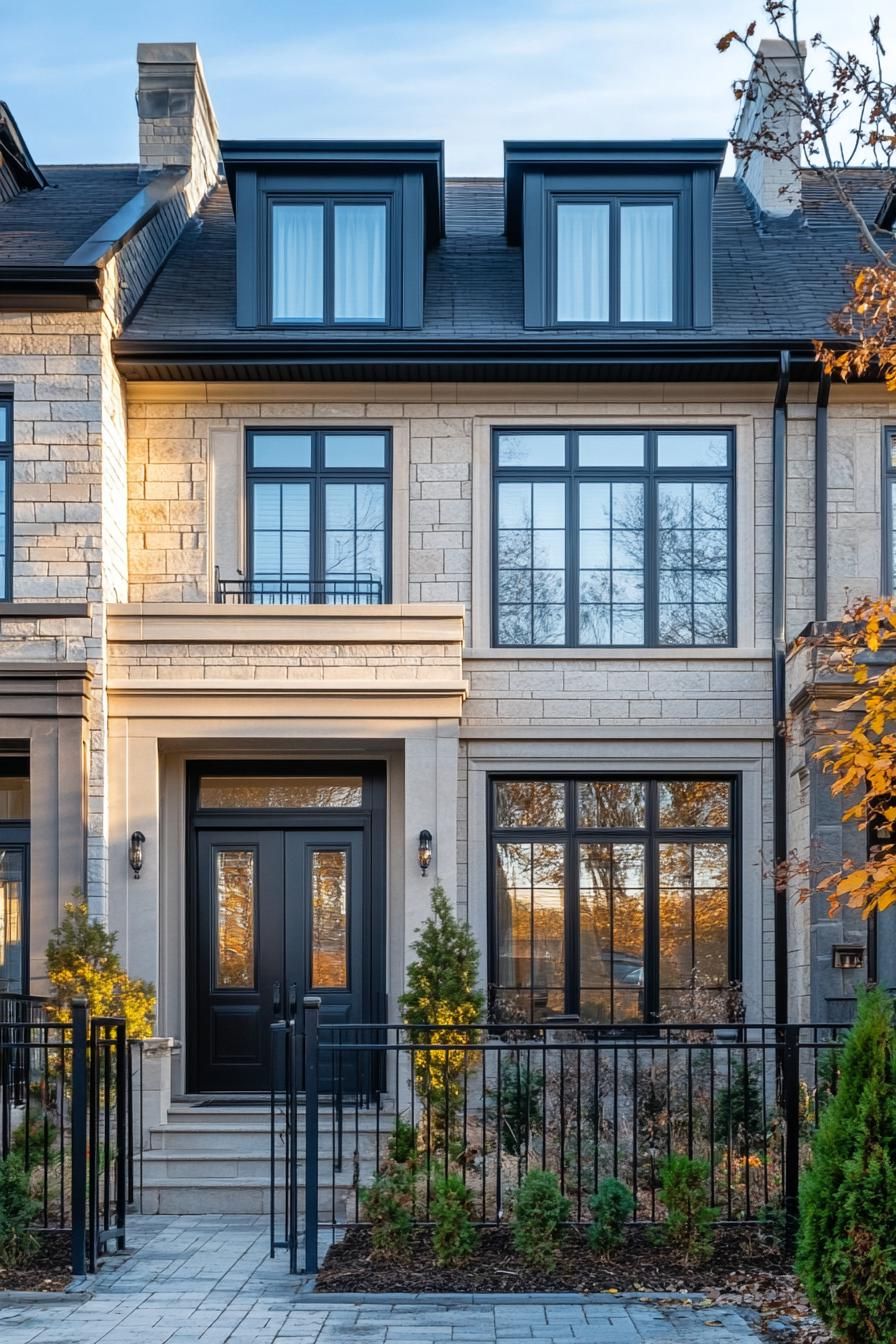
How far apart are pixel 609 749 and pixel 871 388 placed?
3963 mm

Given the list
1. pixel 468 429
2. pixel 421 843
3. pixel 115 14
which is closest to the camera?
pixel 421 843

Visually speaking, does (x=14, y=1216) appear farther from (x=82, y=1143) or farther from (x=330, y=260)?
(x=330, y=260)

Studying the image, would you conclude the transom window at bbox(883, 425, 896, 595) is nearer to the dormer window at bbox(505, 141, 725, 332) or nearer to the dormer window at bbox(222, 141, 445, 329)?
the dormer window at bbox(505, 141, 725, 332)

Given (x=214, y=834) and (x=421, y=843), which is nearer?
(x=421, y=843)

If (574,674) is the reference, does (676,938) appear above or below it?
below

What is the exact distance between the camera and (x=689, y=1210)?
820cm

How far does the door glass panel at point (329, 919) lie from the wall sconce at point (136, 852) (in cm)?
172

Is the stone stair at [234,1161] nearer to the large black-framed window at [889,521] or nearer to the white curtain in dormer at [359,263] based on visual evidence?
the large black-framed window at [889,521]

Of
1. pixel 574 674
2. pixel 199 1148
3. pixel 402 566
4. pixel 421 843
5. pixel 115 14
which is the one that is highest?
pixel 115 14

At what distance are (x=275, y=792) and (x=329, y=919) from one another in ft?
4.11

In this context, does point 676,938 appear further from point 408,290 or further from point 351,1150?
point 408,290

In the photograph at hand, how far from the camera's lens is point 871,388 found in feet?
44.4

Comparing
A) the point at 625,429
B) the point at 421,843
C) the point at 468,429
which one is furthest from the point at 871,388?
the point at 421,843

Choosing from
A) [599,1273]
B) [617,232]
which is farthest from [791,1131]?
[617,232]
